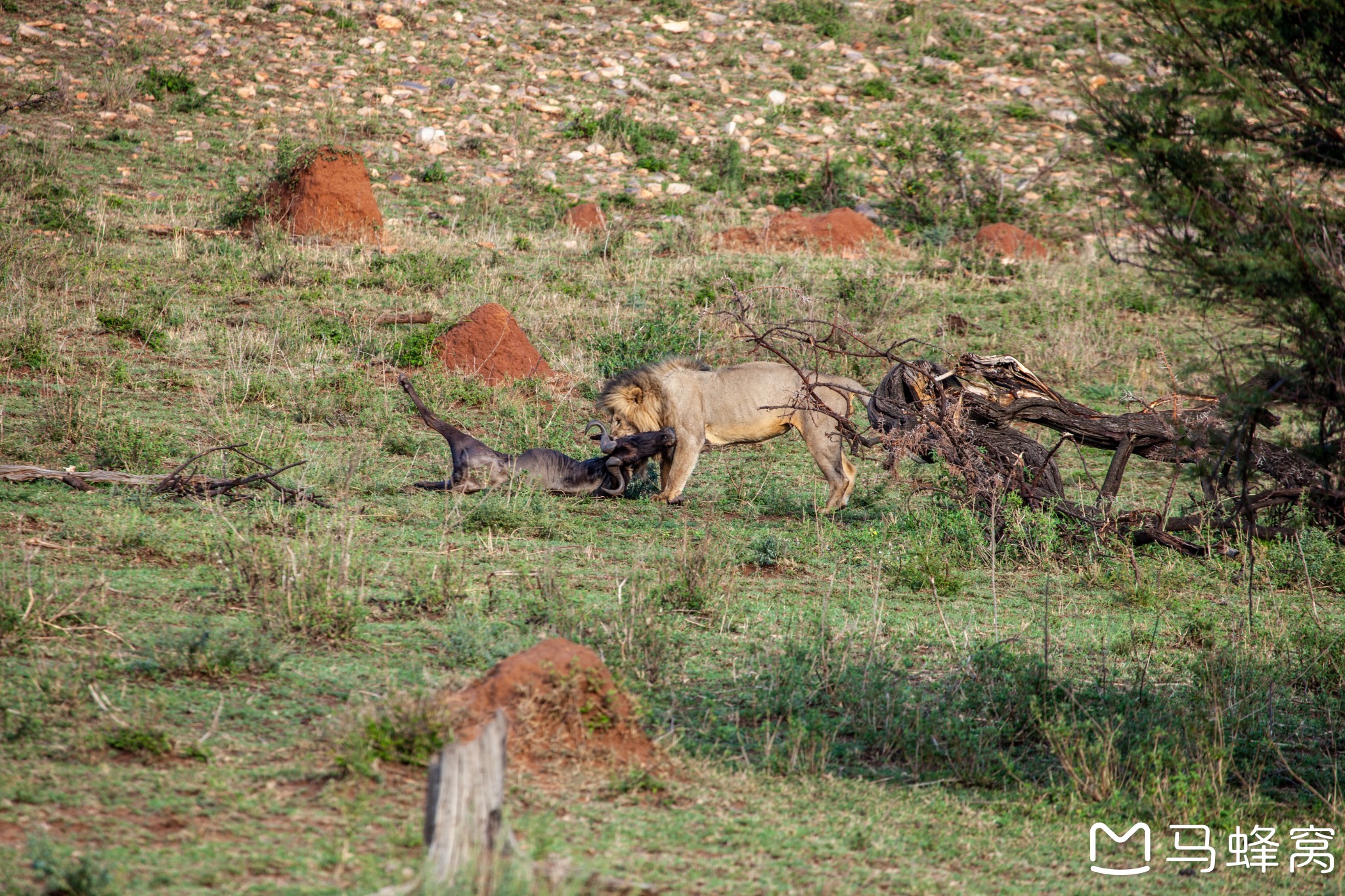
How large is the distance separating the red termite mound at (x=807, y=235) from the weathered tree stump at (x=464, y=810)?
15.6 meters

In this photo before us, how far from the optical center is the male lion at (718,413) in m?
10.7

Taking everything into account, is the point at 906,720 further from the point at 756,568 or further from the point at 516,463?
the point at 516,463

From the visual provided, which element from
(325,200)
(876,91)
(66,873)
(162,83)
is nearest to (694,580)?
(66,873)

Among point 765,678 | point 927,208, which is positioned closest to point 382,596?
point 765,678

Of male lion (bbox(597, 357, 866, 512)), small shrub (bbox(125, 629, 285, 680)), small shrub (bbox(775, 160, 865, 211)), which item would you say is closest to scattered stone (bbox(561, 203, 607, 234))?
small shrub (bbox(775, 160, 865, 211))

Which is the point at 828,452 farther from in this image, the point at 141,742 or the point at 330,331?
the point at 141,742

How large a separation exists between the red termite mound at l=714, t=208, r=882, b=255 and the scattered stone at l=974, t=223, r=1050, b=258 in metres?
1.74

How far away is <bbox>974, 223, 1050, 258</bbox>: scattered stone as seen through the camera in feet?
65.2

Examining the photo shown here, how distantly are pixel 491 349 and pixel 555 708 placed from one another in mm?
8554

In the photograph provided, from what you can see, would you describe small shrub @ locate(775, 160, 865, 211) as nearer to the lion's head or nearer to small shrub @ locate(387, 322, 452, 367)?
small shrub @ locate(387, 322, 452, 367)

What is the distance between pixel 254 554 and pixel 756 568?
3.49 m

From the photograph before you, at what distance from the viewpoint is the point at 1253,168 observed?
475 cm

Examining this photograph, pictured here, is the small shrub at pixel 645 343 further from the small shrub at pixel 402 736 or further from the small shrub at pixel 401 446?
the small shrub at pixel 402 736

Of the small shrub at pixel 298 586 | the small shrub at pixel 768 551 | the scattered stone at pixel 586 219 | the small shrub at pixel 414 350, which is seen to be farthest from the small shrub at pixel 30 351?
the scattered stone at pixel 586 219
